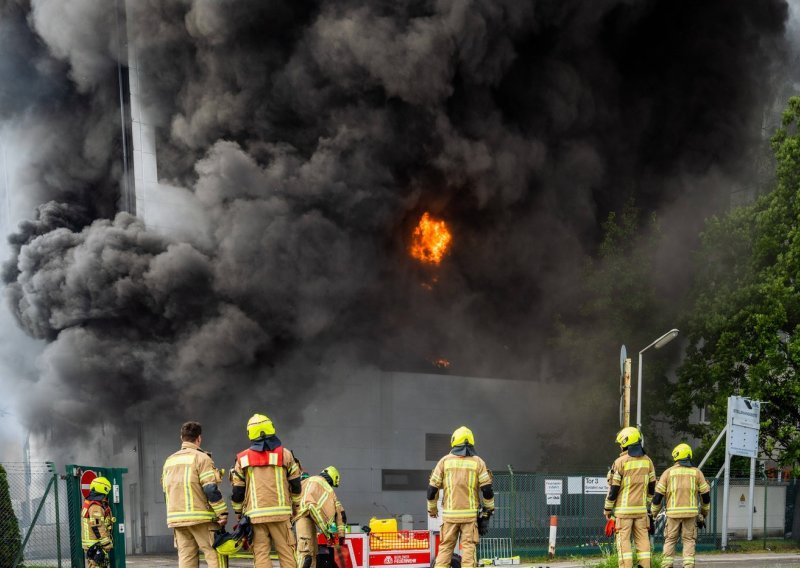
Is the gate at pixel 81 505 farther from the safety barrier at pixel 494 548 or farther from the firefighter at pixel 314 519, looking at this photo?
the safety barrier at pixel 494 548

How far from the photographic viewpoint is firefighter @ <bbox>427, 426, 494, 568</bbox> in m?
9.16

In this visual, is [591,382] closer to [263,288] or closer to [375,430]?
[375,430]

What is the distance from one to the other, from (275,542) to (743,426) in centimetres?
1226

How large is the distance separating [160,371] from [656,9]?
17726 millimetres

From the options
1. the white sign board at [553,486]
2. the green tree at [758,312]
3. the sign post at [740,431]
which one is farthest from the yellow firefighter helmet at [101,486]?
the green tree at [758,312]

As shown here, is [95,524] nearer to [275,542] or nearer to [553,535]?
[275,542]

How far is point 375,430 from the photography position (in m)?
22.9

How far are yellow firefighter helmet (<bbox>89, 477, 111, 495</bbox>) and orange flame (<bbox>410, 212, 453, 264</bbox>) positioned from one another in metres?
15.0

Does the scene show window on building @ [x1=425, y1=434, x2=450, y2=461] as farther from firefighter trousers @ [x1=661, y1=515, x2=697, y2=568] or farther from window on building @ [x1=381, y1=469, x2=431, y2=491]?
firefighter trousers @ [x1=661, y1=515, x2=697, y2=568]

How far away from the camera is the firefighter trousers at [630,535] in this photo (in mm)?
9694

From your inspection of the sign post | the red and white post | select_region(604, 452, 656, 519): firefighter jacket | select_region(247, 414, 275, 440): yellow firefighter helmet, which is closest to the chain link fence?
the red and white post

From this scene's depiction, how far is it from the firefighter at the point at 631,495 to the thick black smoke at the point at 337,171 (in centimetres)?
1170

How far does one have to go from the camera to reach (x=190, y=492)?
25.9 ft

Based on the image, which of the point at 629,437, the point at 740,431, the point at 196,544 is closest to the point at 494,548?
the point at 740,431
